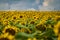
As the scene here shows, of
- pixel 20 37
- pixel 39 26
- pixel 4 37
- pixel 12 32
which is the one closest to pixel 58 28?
pixel 20 37

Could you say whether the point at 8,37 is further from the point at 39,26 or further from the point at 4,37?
the point at 39,26

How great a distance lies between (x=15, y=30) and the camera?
4102 mm

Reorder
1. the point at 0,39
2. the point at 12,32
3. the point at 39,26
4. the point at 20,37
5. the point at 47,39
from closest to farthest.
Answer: the point at 20,37
the point at 0,39
the point at 47,39
the point at 12,32
the point at 39,26

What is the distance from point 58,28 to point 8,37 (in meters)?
0.68

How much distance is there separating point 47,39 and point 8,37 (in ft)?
2.02

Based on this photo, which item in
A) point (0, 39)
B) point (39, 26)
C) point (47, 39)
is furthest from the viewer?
point (39, 26)

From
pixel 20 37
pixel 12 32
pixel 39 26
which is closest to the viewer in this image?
pixel 20 37

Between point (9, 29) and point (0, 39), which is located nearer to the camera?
point (0, 39)

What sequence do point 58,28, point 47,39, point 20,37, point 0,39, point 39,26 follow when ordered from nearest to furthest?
point 58,28
point 20,37
point 0,39
point 47,39
point 39,26

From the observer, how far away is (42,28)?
4812 millimetres

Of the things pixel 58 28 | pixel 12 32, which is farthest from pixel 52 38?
pixel 58 28

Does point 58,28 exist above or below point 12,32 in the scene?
above

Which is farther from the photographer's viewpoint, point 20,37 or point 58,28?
point 20,37

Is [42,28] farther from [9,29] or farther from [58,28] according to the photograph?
[58,28]
